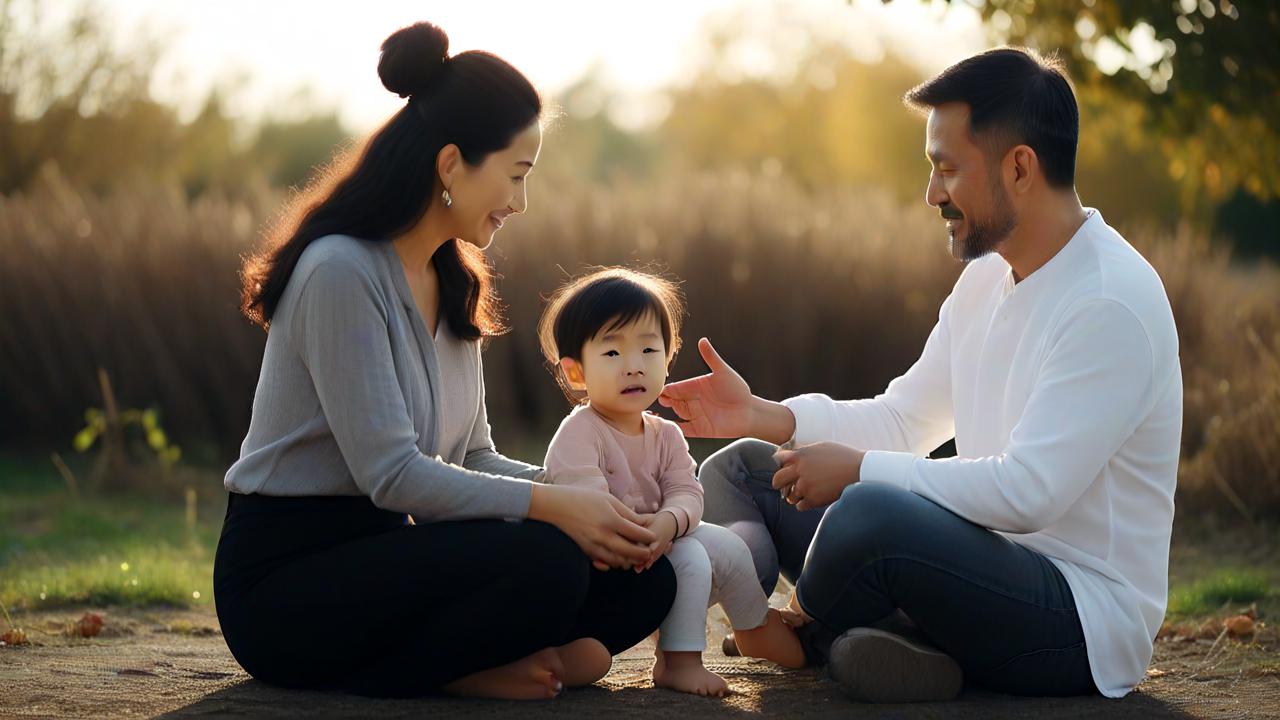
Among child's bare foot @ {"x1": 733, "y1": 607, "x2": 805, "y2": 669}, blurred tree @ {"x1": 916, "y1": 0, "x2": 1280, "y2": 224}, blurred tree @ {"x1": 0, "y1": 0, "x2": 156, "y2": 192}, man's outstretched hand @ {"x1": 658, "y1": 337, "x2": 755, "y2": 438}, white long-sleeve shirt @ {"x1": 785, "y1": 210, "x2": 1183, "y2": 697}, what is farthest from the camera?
blurred tree @ {"x1": 0, "y1": 0, "x2": 156, "y2": 192}

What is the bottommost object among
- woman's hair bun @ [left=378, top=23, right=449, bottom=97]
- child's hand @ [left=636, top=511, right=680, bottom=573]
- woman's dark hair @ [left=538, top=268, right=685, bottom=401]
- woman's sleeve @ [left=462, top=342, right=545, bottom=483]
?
child's hand @ [left=636, top=511, right=680, bottom=573]

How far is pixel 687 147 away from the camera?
3534cm

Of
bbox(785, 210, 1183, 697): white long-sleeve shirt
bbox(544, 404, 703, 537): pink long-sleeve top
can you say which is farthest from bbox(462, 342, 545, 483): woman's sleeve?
bbox(785, 210, 1183, 697): white long-sleeve shirt

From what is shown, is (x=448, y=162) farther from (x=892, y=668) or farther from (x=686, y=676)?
(x=892, y=668)

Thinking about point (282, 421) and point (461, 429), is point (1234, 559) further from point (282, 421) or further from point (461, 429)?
point (282, 421)

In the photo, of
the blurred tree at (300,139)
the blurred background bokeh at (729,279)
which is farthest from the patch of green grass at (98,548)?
the blurred tree at (300,139)

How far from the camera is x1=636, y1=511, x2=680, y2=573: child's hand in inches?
125

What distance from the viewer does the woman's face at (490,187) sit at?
10.8 feet

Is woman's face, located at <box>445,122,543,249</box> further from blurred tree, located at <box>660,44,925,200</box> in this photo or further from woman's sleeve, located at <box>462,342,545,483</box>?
blurred tree, located at <box>660,44,925,200</box>

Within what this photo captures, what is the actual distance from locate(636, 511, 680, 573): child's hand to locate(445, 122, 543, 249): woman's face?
76cm

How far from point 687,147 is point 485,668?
3278cm

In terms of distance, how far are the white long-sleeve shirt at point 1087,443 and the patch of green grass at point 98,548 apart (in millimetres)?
2947

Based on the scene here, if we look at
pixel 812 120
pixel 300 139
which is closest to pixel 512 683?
pixel 300 139

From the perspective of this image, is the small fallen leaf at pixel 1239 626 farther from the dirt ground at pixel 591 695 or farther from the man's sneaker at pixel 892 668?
the man's sneaker at pixel 892 668
